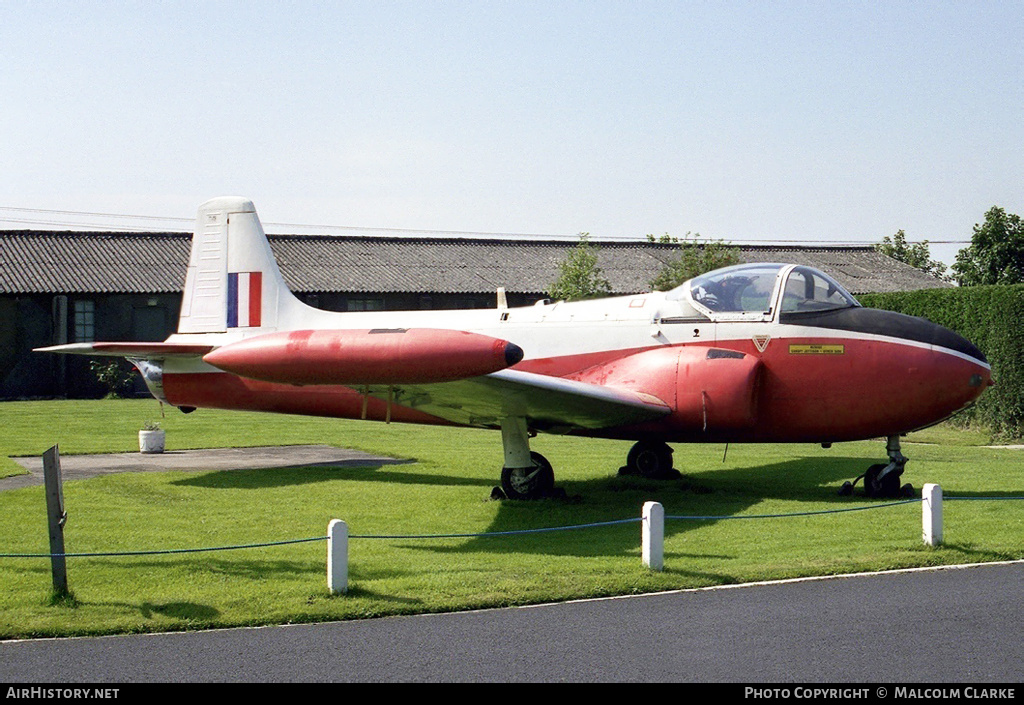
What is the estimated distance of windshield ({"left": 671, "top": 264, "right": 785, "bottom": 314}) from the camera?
14.5 m

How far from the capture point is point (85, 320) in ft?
143

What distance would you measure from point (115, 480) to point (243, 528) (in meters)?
4.82

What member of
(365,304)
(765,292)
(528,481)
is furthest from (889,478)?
(365,304)

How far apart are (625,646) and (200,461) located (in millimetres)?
13440

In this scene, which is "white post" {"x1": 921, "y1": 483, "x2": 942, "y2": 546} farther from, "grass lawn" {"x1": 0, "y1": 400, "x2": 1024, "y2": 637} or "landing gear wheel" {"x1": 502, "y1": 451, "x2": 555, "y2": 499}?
"landing gear wheel" {"x1": 502, "y1": 451, "x2": 555, "y2": 499}

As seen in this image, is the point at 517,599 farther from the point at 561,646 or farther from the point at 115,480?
the point at 115,480

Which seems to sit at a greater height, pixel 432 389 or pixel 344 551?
pixel 432 389

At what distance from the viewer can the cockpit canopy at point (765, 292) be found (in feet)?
47.0

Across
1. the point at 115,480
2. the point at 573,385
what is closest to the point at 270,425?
the point at 115,480

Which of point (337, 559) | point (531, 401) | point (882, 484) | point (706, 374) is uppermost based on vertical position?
point (706, 374)

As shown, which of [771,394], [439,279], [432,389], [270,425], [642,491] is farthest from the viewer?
[439,279]

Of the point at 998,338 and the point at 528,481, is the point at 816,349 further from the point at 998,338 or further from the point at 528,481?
the point at 998,338

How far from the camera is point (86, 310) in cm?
4344
